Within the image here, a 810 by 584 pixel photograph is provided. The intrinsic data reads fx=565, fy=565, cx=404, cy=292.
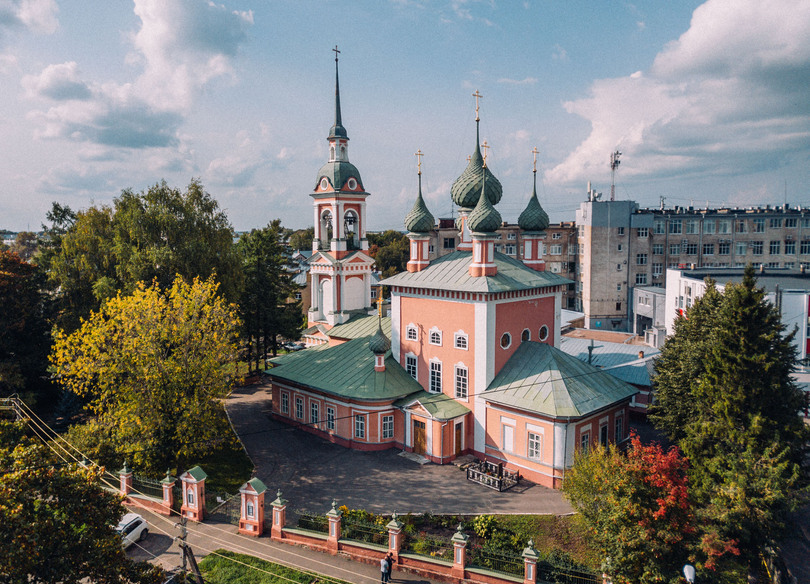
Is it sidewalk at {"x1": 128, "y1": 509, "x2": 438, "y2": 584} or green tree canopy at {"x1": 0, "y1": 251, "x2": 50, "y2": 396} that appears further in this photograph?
green tree canopy at {"x1": 0, "y1": 251, "x2": 50, "y2": 396}

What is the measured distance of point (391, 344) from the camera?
28.9 m

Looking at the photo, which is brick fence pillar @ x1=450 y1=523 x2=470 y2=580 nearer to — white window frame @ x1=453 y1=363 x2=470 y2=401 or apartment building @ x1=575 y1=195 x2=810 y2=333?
white window frame @ x1=453 y1=363 x2=470 y2=401

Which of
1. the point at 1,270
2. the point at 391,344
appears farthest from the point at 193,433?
the point at 1,270

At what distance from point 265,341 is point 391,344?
51.2ft

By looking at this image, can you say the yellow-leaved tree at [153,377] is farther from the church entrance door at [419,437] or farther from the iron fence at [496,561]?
the iron fence at [496,561]

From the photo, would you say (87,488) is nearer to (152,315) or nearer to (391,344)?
(152,315)

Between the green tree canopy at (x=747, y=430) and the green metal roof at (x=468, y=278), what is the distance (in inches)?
322

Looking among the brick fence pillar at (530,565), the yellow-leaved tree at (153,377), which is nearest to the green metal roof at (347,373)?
the yellow-leaved tree at (153,377)

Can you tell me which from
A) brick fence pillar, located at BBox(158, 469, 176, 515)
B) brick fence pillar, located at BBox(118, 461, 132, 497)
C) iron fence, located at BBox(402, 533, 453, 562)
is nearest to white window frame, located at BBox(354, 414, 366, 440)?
brick fence pillar, located at BBox(158, 469, 176, 515)

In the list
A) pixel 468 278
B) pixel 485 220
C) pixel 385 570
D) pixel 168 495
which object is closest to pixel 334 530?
pixel 385 570

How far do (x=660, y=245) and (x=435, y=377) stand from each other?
41.9 m

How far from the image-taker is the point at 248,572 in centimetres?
1669

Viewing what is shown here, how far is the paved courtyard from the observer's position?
20891 millimetres

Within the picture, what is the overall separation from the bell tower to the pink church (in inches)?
160
